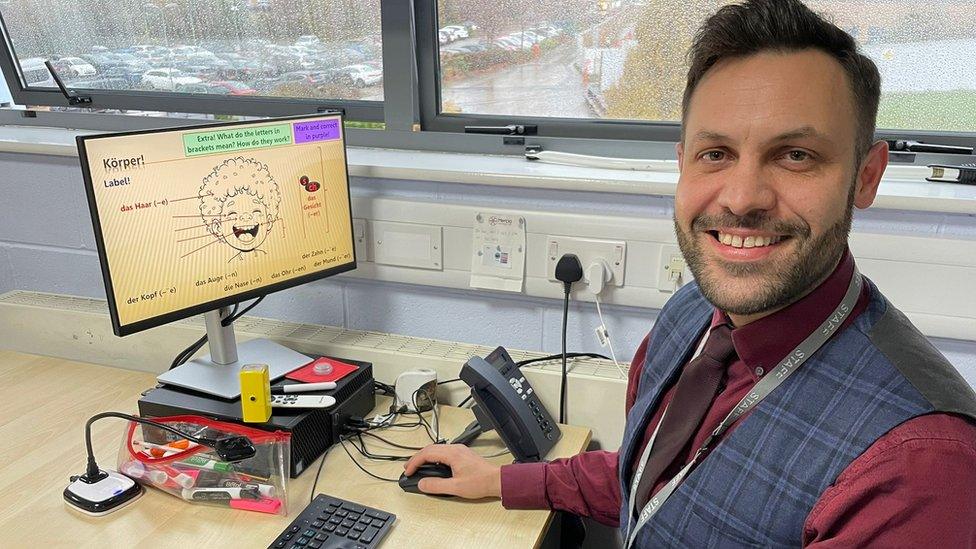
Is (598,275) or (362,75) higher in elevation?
(362,75)

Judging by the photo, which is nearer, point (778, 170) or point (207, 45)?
point (778, 170)

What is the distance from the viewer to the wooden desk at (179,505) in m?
1.02

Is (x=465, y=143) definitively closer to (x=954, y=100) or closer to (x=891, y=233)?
(x=891, y=233)

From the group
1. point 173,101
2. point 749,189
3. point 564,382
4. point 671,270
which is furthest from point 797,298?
point 173,101

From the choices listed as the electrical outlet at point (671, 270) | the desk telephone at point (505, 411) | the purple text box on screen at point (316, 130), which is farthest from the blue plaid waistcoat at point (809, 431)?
the purple text box on screen at point (316, 130)

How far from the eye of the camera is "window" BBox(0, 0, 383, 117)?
5.71 feet

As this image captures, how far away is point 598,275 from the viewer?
1340 mm

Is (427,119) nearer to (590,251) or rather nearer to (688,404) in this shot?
(590,251)

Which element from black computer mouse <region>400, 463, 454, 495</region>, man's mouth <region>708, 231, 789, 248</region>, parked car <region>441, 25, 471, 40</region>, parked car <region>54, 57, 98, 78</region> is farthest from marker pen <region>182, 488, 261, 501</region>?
parked car <region>54, 57, 98, 78</region>

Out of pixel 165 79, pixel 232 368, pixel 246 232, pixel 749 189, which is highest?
pixel 165 79

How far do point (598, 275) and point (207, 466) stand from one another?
0.75m

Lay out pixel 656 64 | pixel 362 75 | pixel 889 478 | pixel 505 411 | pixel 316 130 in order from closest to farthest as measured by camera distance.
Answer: pixel 889 478 < pixel 505 411 < pixel 316 130 < pixel 656 64 < pixel 362 75

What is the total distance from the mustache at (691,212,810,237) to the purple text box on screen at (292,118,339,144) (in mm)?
746

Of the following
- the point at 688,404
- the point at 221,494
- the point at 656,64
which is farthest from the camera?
the point at 656,64
